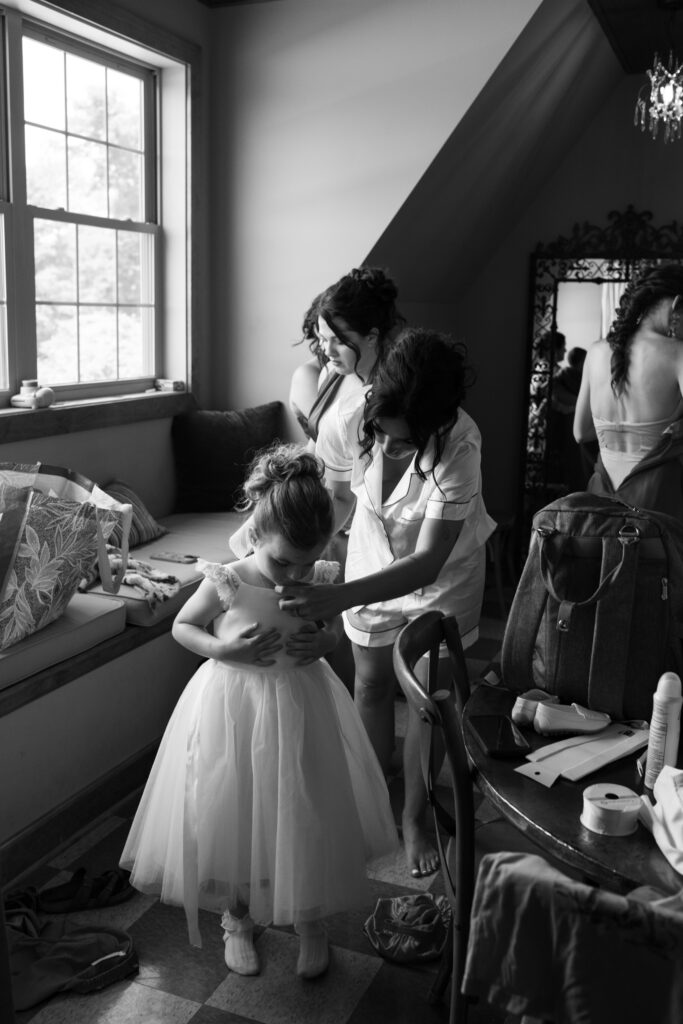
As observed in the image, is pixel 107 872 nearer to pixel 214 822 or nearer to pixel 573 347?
pixel 214 822

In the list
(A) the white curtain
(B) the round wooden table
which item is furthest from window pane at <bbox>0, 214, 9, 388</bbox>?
(A) the white curtain

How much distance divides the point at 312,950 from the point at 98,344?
2757 mm

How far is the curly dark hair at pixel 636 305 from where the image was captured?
324cm

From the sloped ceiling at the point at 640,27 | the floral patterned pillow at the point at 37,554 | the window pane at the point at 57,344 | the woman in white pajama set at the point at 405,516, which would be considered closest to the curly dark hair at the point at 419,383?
the woman in white pajama set at the point at 405,516

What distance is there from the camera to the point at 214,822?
7.06 ft

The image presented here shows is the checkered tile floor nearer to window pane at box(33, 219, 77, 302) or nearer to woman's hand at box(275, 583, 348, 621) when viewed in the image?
woman's hand at box(275, 583, 348, 621)

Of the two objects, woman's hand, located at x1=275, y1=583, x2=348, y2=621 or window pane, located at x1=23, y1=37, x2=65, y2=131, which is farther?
window pane, located at x1=23, y1=37, x2=65, y2=131

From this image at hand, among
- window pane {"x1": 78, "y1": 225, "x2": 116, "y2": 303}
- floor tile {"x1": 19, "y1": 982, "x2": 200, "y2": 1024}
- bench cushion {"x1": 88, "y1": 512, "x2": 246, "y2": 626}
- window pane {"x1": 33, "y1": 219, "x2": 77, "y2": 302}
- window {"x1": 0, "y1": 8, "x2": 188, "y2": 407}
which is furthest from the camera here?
window pane {"x1": 78, "y1": 225, "x2": 116, "y2": 303}

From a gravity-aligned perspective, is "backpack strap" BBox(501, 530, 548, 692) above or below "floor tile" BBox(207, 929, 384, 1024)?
above

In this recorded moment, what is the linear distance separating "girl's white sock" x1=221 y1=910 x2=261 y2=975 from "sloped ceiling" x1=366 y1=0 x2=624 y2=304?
3.00 m

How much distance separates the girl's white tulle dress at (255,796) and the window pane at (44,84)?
2.32 meters

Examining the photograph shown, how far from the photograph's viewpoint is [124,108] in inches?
166

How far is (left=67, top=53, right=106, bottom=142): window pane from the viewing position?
152 inches

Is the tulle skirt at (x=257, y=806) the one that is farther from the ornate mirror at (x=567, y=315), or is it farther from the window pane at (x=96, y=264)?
the ornate mirror at (x=567, y=315)
